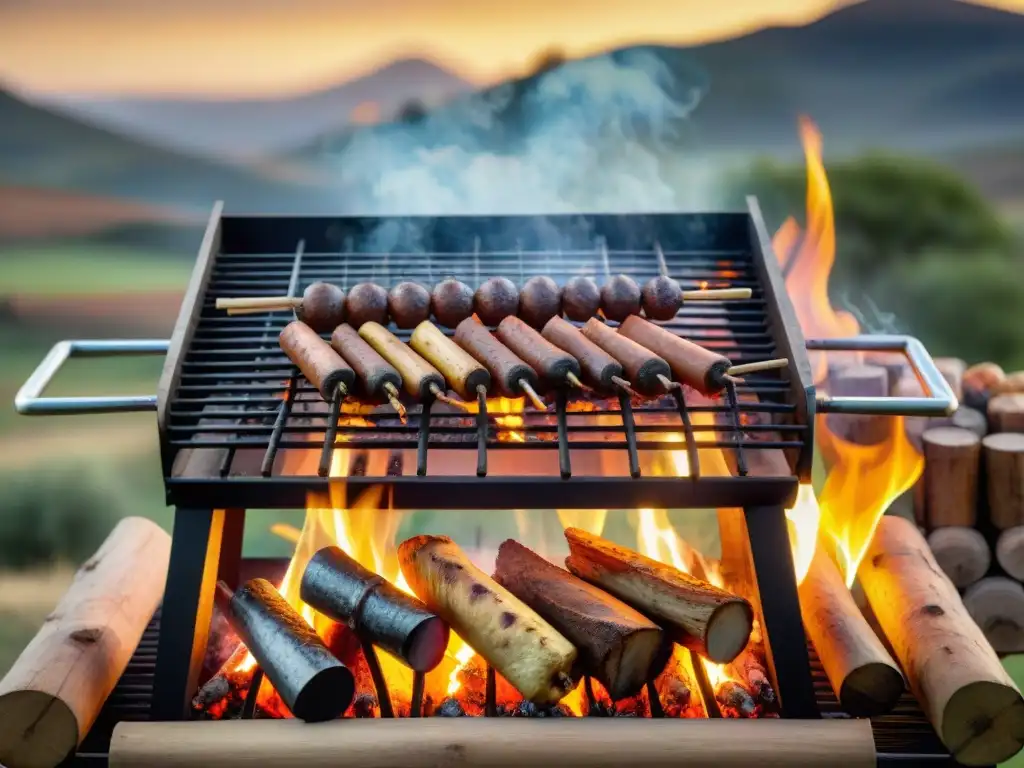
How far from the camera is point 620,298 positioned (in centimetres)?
345

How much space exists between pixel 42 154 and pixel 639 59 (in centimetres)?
445

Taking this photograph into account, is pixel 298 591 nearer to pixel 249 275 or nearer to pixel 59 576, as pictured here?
pixel 249 275

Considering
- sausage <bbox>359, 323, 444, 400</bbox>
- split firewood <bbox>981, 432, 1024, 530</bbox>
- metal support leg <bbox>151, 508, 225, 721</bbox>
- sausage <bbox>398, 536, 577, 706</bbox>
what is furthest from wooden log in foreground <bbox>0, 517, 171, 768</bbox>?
split firewood <bbox>981, 432, 1024, 530</bbox>

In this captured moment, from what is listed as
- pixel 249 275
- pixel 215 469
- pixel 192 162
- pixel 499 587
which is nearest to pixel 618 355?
pixel 499 587

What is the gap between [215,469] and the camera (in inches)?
118

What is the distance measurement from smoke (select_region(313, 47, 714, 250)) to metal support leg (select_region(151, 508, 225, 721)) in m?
3.45

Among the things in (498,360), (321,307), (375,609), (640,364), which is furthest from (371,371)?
(640,364)

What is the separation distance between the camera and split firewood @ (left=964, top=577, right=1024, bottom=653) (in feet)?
15.0

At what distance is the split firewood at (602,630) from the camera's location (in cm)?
Answer: 274

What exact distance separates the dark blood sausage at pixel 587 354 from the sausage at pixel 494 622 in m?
0.72

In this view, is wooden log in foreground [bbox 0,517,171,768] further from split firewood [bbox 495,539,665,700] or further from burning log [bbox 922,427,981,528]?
burning log [bbox 922,427,981,528]

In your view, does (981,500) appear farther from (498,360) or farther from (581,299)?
(498,360)

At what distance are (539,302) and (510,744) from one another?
1.56 meters

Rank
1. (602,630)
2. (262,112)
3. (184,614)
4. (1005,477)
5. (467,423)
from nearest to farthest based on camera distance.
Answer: (602,630) < (184,614) < (467,423) < (1005,477) < (262,112)
